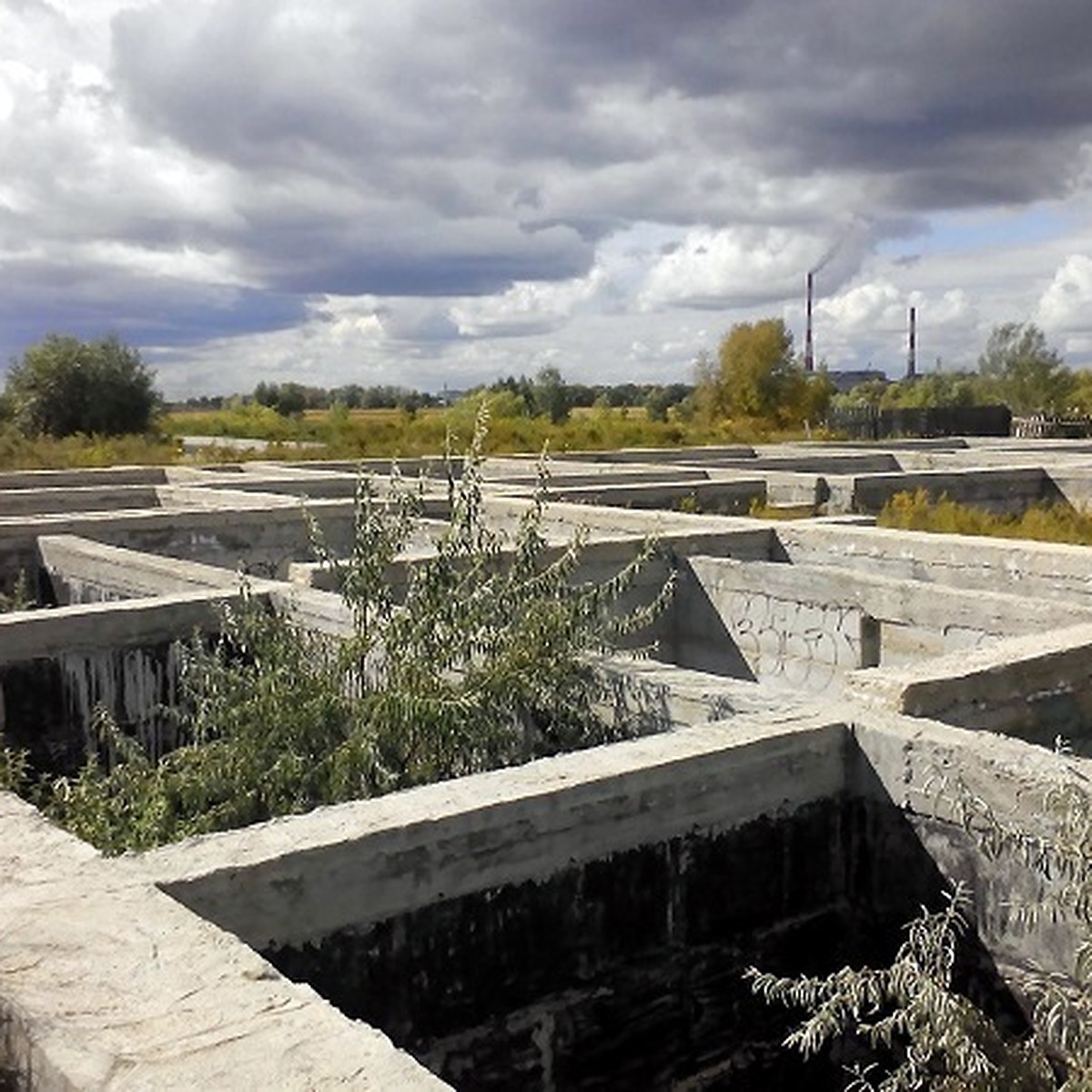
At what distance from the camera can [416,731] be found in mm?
4770

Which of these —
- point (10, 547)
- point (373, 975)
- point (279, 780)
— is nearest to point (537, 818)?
point (373, 975)

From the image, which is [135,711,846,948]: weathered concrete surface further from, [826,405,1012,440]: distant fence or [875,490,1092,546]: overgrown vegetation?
[826,405,1012,440]: distant fence

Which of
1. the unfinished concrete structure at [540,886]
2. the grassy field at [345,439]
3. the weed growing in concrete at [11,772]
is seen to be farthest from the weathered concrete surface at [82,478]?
the weed growing in concrete at [11,772]

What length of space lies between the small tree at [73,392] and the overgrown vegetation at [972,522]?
2464 centimetres

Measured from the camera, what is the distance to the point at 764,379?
4309 cm

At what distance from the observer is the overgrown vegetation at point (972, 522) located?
37.0 feet

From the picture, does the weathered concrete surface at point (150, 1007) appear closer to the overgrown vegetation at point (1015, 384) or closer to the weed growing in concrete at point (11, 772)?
the weed growing in concrete at point (11, 772)

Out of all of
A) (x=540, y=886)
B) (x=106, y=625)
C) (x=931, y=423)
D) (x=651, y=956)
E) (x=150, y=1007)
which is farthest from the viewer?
(x=931, y=423)

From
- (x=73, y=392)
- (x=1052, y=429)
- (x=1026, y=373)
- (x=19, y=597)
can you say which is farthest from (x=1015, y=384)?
(x=19, y=597)

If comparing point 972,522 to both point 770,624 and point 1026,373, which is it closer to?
point 770,624

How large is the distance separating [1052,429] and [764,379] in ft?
39.9

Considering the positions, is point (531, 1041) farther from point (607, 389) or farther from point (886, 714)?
point (607, 389)

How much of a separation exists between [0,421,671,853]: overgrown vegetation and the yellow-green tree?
124 feet

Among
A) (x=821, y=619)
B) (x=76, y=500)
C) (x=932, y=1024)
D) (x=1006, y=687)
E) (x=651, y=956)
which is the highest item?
(x=76, y=500)
